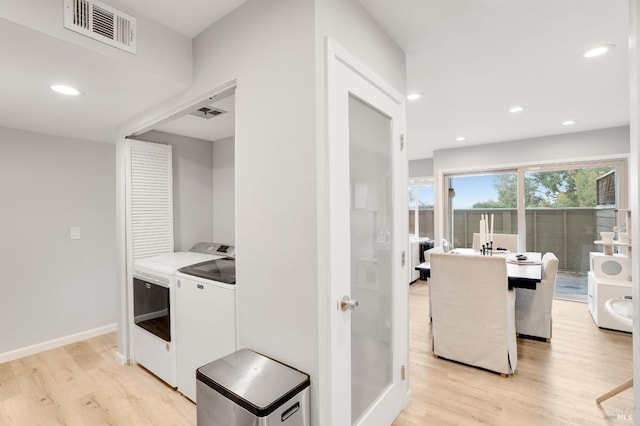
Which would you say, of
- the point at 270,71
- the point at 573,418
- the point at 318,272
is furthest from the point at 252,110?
the point at 573,418

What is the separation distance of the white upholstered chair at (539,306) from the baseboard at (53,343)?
4615 mm

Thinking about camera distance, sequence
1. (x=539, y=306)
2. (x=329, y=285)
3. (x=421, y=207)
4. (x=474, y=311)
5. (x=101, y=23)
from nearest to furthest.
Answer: (x=329, y=285)
(x=101, y=23)
(x=474, y=311)
(x=539, y=306)
(x=421, y=207)

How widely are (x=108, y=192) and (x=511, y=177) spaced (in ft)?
19.2

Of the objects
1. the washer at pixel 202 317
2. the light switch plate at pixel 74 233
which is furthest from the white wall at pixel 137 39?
the light switch plate at pixel 74 233

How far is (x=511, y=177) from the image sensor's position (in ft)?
16.4

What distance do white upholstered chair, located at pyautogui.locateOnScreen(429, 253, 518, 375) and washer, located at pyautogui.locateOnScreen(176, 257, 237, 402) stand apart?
5.85 feet

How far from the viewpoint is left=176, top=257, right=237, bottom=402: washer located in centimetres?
185

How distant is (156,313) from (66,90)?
1.72 m

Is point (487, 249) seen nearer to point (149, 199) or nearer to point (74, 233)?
point (149, 199)

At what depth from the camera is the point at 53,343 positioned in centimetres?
312

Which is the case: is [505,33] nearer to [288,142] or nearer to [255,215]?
[288,142]

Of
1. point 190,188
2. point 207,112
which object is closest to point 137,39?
point 207,112

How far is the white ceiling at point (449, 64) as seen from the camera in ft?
5.55

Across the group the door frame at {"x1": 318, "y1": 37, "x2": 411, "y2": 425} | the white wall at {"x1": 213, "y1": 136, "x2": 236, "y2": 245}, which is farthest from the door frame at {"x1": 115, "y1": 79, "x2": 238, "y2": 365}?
the door frame at {"x1": 318, "y1": 37, "x2": 411, "y2": 425}
